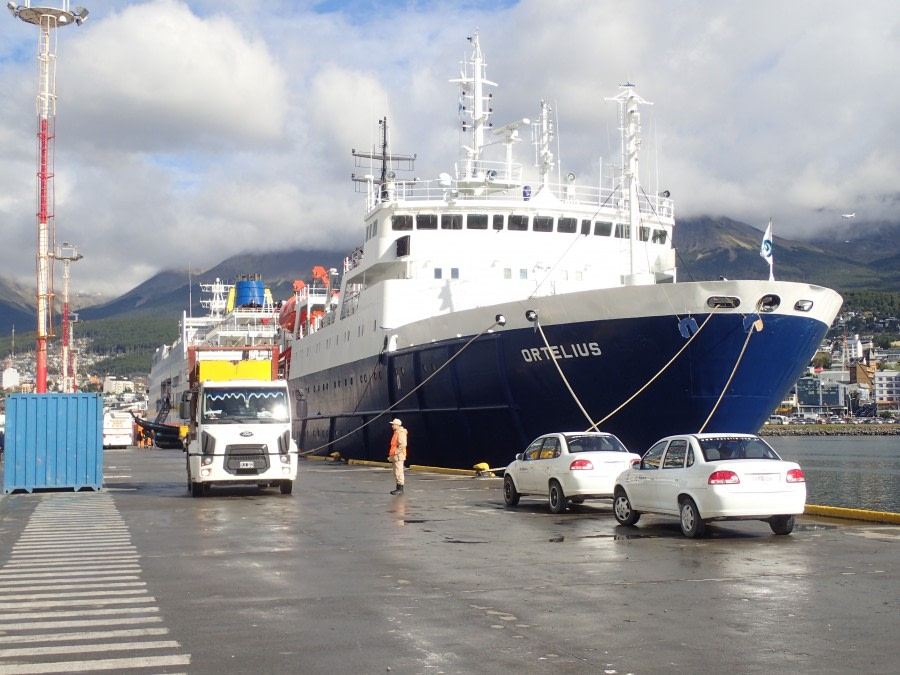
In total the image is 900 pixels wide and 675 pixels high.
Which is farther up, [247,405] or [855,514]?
[247,405]

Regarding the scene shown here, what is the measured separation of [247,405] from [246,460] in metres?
1.13

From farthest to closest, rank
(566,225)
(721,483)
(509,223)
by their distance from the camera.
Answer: (566,225)
(509,223)
(721,483)

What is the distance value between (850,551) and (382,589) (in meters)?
5.66

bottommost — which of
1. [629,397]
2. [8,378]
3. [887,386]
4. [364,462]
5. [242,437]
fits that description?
[364,462]

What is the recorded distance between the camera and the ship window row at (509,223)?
29.2 m

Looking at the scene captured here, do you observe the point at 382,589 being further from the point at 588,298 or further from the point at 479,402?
the point at 479,402

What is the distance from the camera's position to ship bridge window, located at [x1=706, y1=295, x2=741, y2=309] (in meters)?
20.0

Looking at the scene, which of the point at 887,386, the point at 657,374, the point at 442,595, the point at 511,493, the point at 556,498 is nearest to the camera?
the point at 442,595

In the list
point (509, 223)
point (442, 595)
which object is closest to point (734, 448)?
point (442, 595)

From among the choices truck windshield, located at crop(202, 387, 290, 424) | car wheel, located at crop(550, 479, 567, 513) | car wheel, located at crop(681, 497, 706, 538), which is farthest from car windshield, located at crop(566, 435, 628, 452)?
truck windshield, located at crop(202, 387, 290, 424)

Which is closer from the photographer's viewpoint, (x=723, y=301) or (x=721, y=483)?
(x=721, y=483)

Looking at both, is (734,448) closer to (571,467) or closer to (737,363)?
(571,467)

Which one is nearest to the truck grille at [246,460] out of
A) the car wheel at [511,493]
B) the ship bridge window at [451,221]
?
the car wheel at [511,493]

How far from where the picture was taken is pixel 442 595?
8.73m
